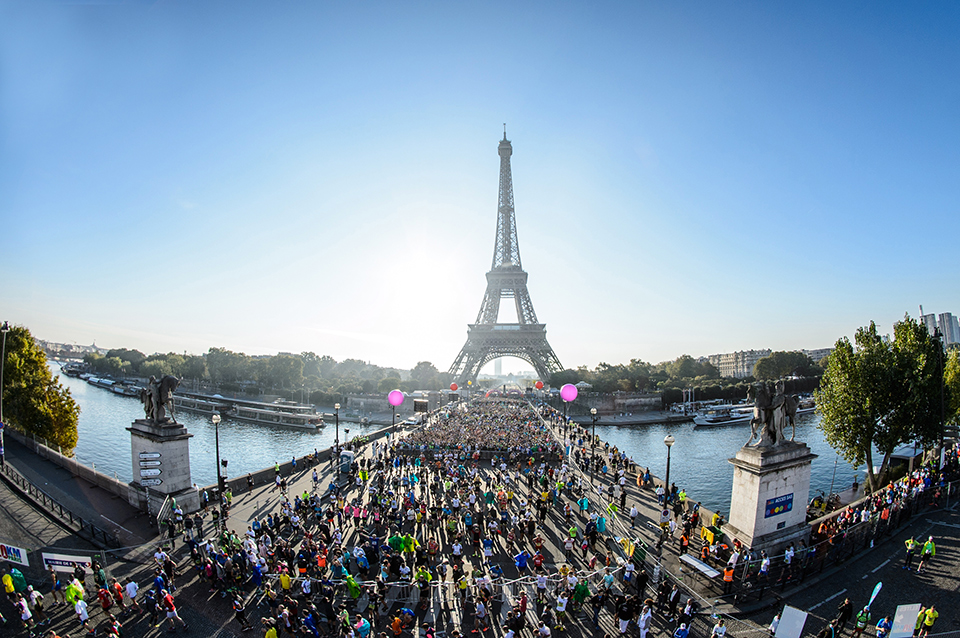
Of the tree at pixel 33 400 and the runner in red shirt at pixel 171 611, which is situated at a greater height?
the tree at pixel 33 400

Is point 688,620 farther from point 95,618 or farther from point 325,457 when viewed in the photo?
point 325,457

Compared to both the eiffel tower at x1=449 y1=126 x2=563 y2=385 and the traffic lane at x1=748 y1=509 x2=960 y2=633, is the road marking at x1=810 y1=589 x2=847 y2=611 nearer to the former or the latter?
the traffic lane at x1=748 y1=509 x2=960 y2=633

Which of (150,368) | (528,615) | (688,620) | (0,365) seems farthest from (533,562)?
(150,368)

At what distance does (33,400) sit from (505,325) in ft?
203

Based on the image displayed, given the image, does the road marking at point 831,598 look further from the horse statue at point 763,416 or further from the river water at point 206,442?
the river water at point 206,442

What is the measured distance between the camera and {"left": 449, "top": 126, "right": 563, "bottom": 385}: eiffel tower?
254ft

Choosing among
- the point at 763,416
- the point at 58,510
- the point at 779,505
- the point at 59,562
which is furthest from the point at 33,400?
the point at 779,505

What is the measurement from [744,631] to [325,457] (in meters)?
25.0

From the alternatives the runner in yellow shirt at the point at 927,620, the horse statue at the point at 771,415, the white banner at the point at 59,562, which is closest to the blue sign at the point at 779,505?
the horse statue at the point at 771,415

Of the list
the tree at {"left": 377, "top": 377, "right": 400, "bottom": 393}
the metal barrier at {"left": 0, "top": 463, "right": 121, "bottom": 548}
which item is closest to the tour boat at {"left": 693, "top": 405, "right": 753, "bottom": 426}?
the tree at {"left": 377, "top": 377, "right": 400, "bottom": 393}

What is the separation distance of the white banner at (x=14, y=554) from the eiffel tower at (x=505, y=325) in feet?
201

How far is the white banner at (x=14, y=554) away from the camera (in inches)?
480

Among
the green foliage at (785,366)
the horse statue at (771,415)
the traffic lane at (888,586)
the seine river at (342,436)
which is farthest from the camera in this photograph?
the green foliage at (785,366)

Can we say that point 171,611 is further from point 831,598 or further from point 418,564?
point 831,598
